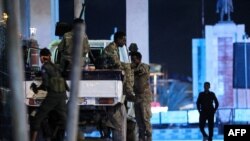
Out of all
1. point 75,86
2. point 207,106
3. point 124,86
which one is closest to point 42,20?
point 207,106

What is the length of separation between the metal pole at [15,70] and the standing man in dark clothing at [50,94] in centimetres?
558

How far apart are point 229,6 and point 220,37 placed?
226 cm

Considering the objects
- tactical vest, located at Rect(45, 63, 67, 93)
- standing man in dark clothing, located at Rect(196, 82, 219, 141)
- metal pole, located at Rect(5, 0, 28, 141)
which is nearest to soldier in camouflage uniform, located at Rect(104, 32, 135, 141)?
tactical vest, located at Rect(45, 63, 67, 93)

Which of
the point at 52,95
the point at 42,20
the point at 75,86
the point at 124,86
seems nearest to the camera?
the point at 75,86

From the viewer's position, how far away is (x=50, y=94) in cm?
930

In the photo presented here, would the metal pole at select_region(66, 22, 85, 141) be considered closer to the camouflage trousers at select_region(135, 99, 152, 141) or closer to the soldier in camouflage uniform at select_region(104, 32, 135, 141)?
the soldier in camouflage uniform at select_region(104, 32, 135, 141)

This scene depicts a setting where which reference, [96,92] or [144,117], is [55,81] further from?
[144,117]

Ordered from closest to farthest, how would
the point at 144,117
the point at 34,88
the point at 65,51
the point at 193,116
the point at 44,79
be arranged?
the point at 44,79
the point at 34,88
the point at 65,51
the point at 144,117
the point at 193,116

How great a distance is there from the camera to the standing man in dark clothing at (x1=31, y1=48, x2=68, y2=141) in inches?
363

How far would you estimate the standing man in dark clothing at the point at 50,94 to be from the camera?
9219mm

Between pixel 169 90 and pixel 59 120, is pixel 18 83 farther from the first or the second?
pixel 169 90

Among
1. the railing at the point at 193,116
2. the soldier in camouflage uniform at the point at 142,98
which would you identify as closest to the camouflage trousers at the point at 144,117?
the soldier in camouflage uniform at the point at 142,98

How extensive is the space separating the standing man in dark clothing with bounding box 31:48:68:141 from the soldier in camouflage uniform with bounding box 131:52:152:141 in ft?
8.92

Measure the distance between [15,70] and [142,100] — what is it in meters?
8.43
